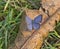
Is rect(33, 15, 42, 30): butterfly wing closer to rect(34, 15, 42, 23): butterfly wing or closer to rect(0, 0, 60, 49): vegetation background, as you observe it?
rect(34, 15, 42, 23): butterfly wing

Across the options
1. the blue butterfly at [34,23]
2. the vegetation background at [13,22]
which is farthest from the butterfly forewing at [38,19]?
the vegetation background at [13,22]

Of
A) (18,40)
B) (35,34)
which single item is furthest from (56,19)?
(18,40)

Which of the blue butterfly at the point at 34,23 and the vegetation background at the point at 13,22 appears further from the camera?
the vegetation background at the point at 13,22

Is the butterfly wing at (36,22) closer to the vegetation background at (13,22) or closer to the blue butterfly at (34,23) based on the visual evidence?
the blue butterfly at (34,23)

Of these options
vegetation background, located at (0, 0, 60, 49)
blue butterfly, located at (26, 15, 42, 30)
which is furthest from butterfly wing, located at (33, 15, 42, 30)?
vegetation background, located at (0, 0, 60, 49)

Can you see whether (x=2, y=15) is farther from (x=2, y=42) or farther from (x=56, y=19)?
(x=56, y=19)

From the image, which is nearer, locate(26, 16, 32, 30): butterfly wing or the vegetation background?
locate(26, 16, 32, 30): butterfly wing

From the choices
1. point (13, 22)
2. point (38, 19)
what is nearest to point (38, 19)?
point (38, 19)

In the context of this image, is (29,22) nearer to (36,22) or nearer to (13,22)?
(36,22)
